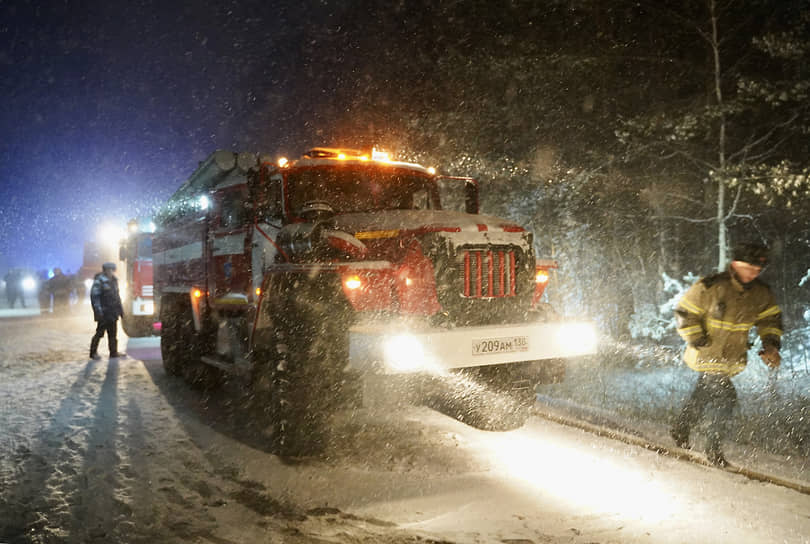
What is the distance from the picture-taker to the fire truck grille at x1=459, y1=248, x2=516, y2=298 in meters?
5.54

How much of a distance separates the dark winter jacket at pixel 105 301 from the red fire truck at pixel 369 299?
5.52 metres

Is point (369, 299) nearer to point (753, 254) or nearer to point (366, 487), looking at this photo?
point (366, 487)

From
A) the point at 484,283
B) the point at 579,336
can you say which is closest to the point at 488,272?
the point at 484,283

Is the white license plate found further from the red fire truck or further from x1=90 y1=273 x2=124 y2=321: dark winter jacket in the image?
x1=90 y1=273 x2=124 y2=321: dark winter jacket

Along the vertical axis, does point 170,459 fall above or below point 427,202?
below

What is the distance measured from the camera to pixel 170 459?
5.24m

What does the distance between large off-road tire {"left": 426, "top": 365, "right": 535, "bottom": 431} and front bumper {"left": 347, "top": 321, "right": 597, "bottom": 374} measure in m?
0.41

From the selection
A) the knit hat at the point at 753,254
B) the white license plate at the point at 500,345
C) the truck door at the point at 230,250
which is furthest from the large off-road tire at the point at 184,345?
the knit hat at the point at 753,254

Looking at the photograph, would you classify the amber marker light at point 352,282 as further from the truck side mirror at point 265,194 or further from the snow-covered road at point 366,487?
the truck side mirror at point 265,194

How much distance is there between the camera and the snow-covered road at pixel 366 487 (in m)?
3.72

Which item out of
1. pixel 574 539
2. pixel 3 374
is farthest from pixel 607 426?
pixel 3 374

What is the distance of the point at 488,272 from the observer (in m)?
5.66

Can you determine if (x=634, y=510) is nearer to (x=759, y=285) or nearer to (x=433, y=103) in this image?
(x=759, y=285)

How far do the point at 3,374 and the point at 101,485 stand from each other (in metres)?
6.59
